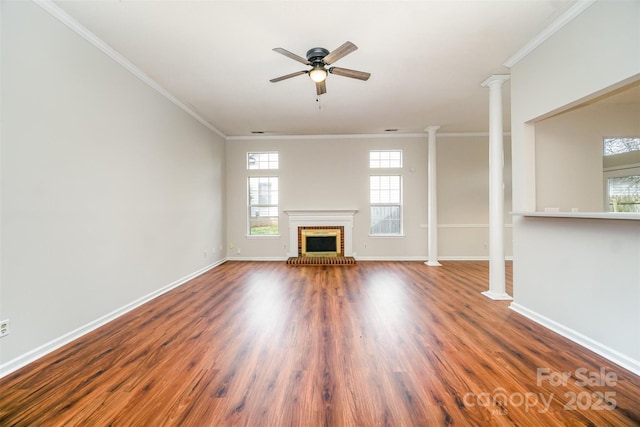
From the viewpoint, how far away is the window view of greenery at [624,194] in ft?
12.4

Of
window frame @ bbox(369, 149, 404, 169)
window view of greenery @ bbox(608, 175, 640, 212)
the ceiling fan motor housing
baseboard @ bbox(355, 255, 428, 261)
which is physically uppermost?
the ceiling fan motor housing

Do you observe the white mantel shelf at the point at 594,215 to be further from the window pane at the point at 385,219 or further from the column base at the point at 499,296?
the window pane at the point at 385,219

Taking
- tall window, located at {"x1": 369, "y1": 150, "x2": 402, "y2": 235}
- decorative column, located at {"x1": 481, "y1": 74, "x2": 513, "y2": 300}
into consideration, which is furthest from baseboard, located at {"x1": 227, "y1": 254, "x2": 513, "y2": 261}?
decorative column, located at {"x1": 481, "y1": 74, "x2": 513, "y2": 300}

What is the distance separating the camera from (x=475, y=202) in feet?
18.6

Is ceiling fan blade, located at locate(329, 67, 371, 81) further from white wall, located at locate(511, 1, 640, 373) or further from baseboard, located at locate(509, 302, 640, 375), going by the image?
baseboard, located at locate(509, 302, 640, 375)

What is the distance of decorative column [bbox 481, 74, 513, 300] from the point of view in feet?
10.5

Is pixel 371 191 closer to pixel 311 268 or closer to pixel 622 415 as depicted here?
pixel 311 268

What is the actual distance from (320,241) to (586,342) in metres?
4.38

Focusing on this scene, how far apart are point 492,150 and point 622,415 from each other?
2.81 meters

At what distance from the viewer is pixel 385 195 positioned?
585 cm

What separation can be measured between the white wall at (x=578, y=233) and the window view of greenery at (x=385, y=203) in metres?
3.02

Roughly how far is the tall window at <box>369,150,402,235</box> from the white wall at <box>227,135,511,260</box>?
6.2 inches

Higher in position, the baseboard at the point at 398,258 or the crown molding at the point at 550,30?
the crown molding at the point at 550,30

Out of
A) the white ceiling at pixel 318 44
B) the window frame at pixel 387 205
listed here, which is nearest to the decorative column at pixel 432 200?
the window frame at pixel 387 205
